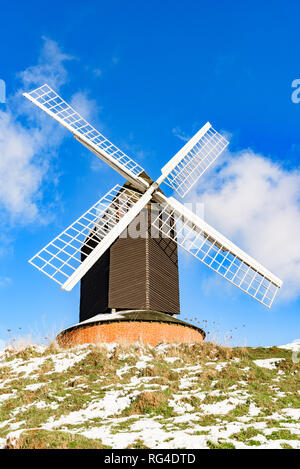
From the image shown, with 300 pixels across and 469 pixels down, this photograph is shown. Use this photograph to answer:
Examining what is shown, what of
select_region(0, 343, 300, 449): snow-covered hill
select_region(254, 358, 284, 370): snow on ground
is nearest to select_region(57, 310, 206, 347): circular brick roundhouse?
select_region(0, 343, 300, 449): snow-covered hill

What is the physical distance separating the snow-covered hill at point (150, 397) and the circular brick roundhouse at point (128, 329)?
1060 mm

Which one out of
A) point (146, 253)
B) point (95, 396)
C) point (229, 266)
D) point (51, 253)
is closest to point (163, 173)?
point (146, 253)

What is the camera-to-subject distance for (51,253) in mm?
17406

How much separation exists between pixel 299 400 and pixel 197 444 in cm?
431

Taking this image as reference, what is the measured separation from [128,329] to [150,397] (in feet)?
26.2

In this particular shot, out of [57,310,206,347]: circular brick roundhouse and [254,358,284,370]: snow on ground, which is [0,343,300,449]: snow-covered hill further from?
[57,310,206,347]: circular brick roundhouse

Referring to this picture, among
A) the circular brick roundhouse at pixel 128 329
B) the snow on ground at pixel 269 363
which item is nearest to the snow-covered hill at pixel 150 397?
the snow on ground at pixel 269 363

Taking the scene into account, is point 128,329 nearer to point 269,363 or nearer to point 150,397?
point 269,363

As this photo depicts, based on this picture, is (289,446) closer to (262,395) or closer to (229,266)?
(262,395)

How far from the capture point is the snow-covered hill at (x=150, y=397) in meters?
7.34

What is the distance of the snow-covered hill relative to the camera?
7.34m

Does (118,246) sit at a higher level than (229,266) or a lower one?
higher

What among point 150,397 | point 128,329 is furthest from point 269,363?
point 128,329

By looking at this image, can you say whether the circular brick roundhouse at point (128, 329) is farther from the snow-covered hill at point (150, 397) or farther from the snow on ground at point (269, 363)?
the snow on ground at point (269, 363)
